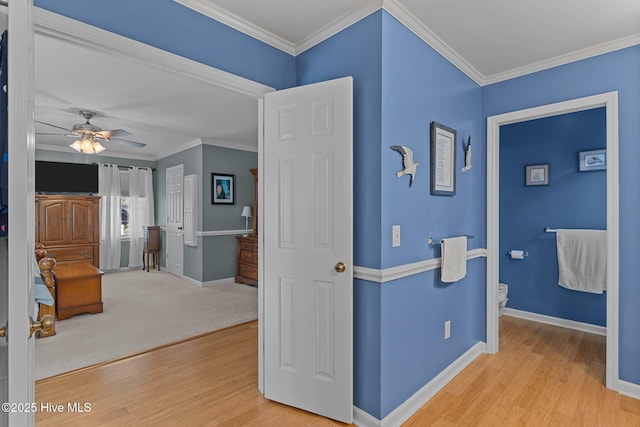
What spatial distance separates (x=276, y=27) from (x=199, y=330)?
9.91ft

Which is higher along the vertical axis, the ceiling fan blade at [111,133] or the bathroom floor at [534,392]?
the ceiling fan blade at [111,133]

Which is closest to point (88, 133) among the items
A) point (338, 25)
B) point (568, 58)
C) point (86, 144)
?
point (86, 144)

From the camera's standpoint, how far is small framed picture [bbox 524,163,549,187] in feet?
12.1

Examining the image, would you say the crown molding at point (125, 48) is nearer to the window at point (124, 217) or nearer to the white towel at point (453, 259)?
the white towel at point (453, 259)

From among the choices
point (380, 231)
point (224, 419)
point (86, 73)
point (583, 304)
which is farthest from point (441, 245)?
point (86, 73)

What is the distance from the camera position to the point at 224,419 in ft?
6.79

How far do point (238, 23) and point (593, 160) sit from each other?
140 inches

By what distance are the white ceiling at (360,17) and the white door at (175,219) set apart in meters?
2.54

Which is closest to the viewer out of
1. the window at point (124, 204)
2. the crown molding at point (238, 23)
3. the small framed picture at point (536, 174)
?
the crown molding at point (238, 23)

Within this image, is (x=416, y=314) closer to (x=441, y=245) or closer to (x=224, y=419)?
(x=441, y=245)

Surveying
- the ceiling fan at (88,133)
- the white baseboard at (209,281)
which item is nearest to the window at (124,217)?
the white baseboard at (209,281)

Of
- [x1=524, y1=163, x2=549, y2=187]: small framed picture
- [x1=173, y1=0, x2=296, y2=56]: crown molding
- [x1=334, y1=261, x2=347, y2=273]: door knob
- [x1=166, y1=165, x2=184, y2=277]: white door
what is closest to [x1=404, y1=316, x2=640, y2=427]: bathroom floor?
[x1=334, y1=261, x2=347, y2=273]: door knob

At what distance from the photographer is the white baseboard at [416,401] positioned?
197cm

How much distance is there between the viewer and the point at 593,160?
3.37 metres
